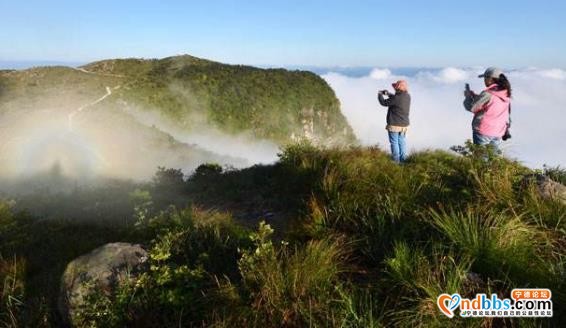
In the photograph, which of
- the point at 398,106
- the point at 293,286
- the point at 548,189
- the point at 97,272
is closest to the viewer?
the point at 293,286

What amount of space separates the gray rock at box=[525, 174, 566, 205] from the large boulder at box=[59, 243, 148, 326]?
5436 mm

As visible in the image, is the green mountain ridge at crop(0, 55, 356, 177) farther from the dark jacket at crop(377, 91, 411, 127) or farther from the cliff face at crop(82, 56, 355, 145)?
the dark jacket at crop(377, 91, 411, 127)

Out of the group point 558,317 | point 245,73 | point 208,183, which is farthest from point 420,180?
point 245,73

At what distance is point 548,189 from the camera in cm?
609

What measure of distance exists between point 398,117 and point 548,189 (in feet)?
18.4

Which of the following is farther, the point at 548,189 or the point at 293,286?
the point at 548,189

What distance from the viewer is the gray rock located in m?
5.80

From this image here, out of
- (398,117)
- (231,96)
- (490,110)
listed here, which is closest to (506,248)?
(490,110)

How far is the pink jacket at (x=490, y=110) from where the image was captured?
9242 mm

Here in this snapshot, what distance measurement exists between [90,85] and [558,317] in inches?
4005

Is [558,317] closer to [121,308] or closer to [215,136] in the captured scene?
[121,308]

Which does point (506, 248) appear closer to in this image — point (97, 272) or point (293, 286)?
point (293, 286)

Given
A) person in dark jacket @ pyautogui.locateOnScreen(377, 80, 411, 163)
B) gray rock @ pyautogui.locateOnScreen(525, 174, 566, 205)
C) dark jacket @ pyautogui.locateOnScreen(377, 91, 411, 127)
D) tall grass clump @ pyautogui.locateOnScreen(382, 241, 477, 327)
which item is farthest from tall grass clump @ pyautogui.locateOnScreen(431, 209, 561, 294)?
dark jacket @ pyautogui.locateOnScreen(377, 91, 411, 127)

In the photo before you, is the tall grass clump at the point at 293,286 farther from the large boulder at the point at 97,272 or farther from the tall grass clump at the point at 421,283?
the large boulder at the point at 97,272
